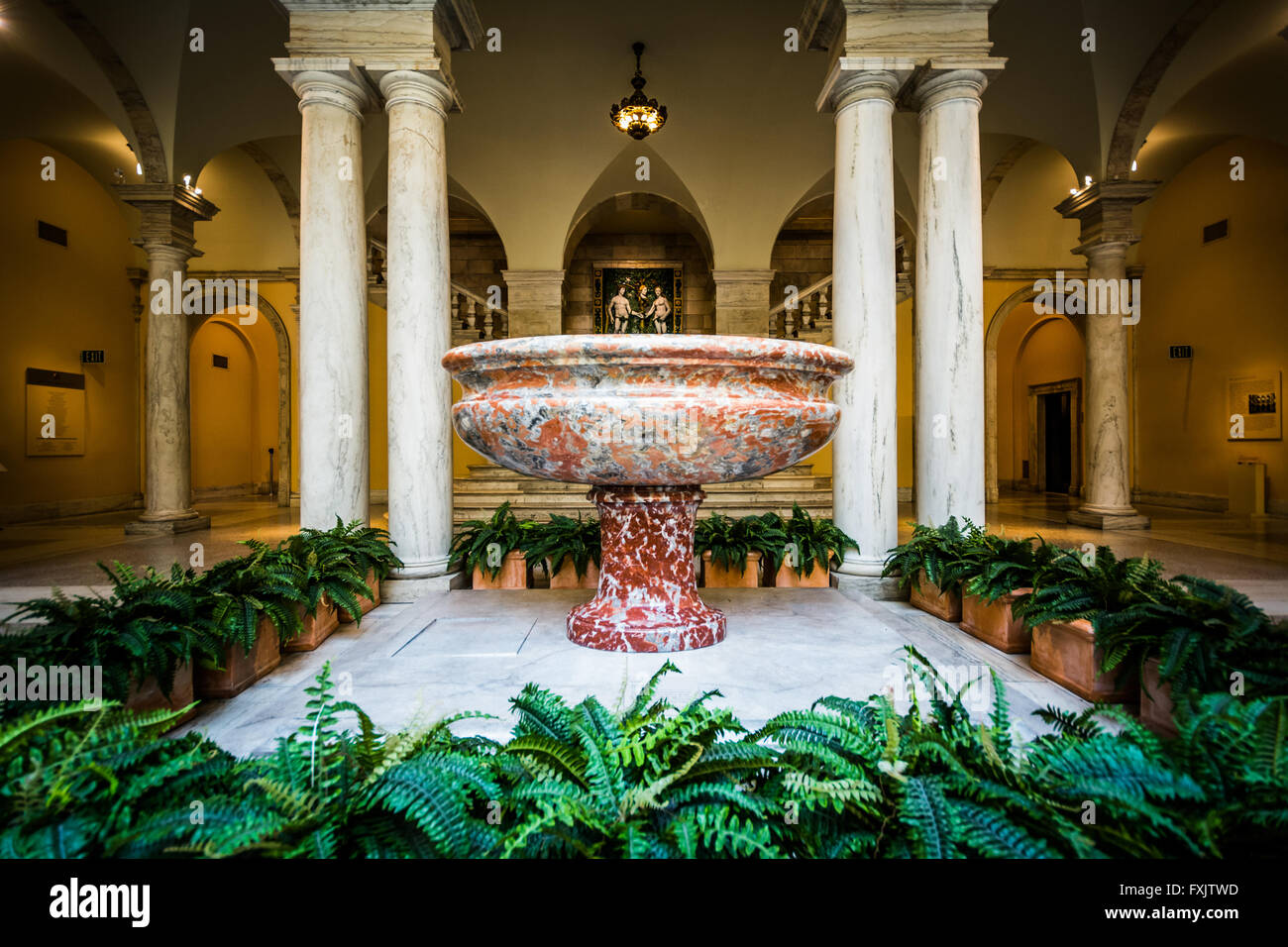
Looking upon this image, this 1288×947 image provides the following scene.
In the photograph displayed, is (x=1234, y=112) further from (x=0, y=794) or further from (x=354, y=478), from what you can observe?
(x=0, y=794)

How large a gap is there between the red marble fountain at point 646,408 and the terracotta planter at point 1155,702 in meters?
1.45

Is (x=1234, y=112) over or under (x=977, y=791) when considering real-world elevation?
over

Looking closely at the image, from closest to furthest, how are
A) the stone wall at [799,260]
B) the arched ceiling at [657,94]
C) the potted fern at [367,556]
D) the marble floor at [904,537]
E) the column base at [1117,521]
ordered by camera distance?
the potted fern at [367,556] < the marble floor at [904,537] < the arched ceiling at [657,94] < the column base at [1117,521] < the stone wall at [799,260]

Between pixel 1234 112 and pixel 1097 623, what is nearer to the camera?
pixel 1097 623

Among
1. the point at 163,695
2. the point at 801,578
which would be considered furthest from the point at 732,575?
the point at 163,695

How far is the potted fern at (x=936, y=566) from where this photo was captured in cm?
395

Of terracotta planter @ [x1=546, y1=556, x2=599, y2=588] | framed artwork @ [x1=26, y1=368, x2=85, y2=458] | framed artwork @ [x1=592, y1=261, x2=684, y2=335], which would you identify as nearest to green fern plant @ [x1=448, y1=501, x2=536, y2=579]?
terracotta planter @ [x1=546, y1=556, x2=599, y2=588]

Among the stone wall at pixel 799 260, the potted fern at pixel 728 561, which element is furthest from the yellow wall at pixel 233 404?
the potted fern at pixel 728 561

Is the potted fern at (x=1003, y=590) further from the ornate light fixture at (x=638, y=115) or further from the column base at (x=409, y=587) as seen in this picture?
the ornate light fixture at (x=638, y=115)

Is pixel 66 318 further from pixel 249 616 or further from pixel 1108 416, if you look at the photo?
pixel 1108 416

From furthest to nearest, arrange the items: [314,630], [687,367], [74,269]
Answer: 1. [74,269]
2. [314,630]
3. [687,367]

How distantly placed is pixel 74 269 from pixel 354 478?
38.4 ft
